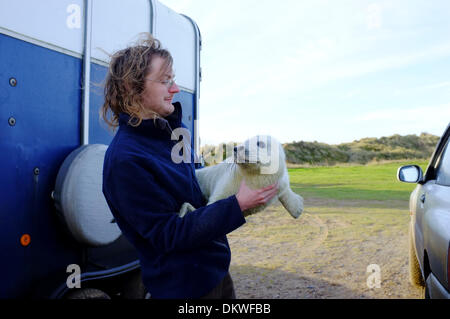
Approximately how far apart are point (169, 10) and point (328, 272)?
3.84 m

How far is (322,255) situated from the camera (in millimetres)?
5742

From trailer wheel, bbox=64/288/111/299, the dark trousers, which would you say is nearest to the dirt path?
trailer wheel, bbox=64/288/111/299

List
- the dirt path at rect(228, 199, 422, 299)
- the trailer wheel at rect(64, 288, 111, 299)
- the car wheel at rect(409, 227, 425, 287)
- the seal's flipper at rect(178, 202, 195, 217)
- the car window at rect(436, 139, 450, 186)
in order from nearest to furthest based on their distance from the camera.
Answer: the seal's flipper at rect(178, 202, 195, 217) < the trailer wheel at rect(64, 288, 111, 299) < the car window at rect(436, 139, 450, 186) < the car wheel at rect(409, 227, 425, 287) < the dirt path at rect(228, 199, 422, 299)

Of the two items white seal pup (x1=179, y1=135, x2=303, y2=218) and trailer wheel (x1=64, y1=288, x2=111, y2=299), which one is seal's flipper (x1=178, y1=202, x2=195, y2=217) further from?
trailer wheel (x1=64, y1=288, x2=111, y2=299)

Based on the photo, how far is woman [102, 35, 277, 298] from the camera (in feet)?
4.77

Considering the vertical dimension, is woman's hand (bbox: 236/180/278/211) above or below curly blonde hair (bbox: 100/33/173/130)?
below

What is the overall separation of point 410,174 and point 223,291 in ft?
8.45

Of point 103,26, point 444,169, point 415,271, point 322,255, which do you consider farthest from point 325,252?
point 103,26

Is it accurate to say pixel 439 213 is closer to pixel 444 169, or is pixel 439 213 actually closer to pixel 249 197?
pixel 444 169

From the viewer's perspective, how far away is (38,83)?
2.55m

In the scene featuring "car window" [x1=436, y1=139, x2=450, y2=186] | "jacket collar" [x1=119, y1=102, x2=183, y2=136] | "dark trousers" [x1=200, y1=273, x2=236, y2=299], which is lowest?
"dark trousers" [x1=200, y1=273, x2=236, y2=299]
